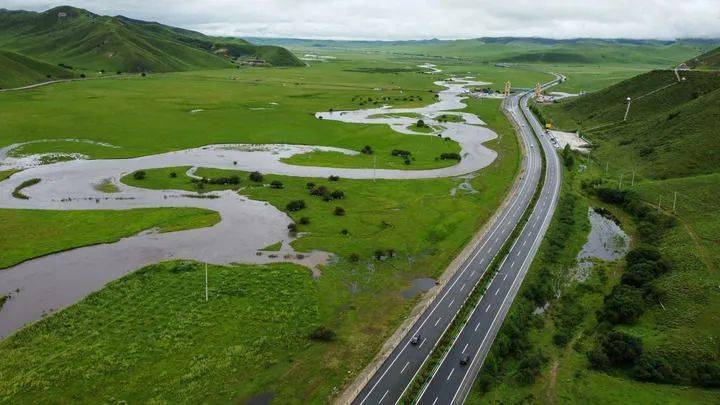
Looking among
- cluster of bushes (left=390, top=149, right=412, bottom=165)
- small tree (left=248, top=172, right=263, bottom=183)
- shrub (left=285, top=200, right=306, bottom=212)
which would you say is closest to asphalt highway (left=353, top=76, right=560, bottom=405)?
shrub (left=285, top=200, right=306, bottom=212)

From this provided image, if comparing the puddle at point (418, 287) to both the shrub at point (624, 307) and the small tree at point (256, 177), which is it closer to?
the shrub at point (624, 307)

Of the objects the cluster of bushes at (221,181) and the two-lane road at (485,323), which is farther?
the cluster of bushes at (221,181)

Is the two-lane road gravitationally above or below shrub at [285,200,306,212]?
below

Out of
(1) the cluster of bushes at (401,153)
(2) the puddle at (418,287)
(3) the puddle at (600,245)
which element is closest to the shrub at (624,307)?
(3) the puddle at (600,245)

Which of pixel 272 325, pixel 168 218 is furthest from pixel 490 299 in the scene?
pixel 168 218

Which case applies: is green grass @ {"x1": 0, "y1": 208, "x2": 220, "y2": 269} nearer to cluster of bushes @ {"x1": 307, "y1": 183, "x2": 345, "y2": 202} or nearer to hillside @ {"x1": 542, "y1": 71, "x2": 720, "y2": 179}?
cluster of bushes @ {"x1": 307, "y1": 183, "x2": 345, "y2": 202}
